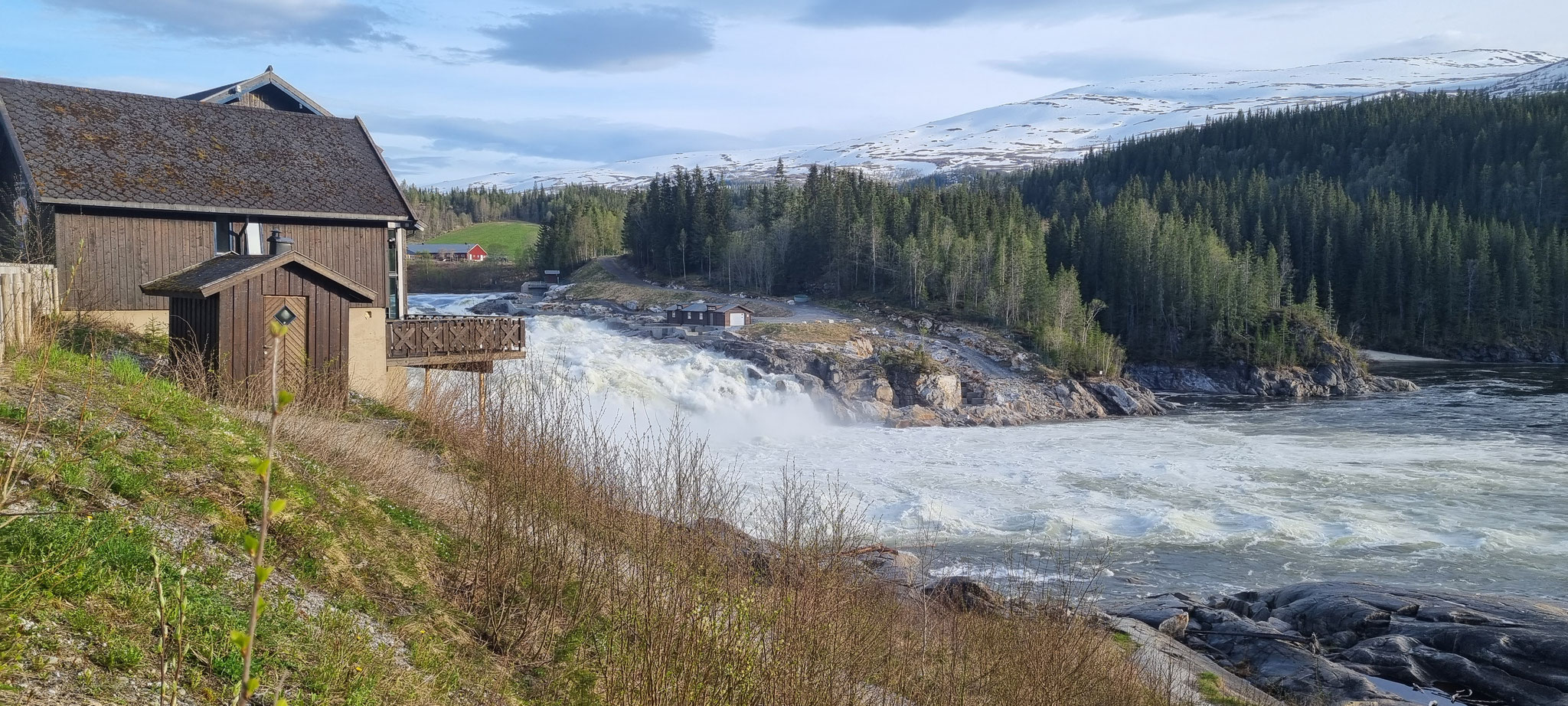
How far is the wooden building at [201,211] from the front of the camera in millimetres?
19422

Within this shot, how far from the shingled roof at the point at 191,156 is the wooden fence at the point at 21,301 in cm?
485

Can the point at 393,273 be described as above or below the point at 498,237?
below

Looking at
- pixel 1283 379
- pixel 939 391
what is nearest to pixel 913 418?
pixel 939 391

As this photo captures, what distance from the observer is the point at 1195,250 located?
77688mm

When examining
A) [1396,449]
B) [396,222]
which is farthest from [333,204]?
[1396,449]

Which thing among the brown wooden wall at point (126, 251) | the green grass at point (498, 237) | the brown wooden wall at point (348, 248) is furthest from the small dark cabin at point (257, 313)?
the green grass at point (498, 237)

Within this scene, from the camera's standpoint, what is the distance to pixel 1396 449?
121 feet

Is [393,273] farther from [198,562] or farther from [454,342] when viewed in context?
[198,562]

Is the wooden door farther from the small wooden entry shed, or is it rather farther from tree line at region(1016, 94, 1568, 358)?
tree line at region(1016, 94, 1568, 358)

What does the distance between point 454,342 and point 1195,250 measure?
67.6 meters

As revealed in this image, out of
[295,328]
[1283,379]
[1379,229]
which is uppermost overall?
[1379,229]

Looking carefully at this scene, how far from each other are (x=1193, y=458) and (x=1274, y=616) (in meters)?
18.8

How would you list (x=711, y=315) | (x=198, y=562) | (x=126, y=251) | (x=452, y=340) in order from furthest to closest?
(x=711, y=315) → (x=452, y=340) → (x=126, y=251) → (x=198, y=562)

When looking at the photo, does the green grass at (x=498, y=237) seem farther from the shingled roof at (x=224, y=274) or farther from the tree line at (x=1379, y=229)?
the shingled roof at (x=224, y=274)
